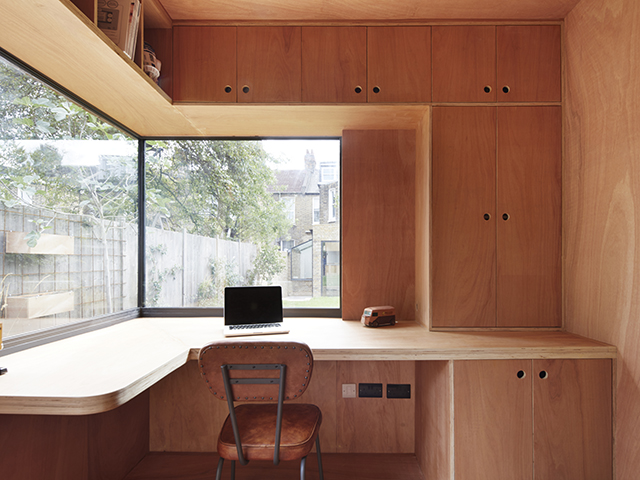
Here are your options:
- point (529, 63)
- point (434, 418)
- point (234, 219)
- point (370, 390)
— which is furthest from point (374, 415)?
point (529, 63)

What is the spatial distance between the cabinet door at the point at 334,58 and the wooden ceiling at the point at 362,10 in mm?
77

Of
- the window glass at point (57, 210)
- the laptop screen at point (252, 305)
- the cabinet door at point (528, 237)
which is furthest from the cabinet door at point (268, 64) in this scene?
the cabinet door at point (528, 237)

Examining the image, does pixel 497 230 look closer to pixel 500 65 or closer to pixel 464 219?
pixel 464 219

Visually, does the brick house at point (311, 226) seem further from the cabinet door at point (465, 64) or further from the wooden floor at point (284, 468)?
the wooden floor at point (284, 468)

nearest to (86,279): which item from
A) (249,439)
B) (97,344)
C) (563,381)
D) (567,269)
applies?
(97,344)

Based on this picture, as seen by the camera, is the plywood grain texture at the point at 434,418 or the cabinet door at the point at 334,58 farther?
the cabinet door at the point at 334,58

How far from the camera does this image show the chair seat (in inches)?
57.3

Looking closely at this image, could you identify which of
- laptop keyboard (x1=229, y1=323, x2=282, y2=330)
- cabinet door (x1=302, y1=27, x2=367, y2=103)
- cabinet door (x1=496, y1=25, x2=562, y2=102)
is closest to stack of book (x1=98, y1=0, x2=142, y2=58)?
cabinet door (x1=302, y1=27, x2=367, y2=103)

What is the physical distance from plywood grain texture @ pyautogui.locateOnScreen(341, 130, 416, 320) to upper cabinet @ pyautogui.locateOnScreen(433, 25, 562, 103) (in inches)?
17.5

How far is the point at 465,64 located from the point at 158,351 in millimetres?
2060

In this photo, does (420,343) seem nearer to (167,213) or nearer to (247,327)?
(247,327)

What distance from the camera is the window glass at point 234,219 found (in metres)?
2.51

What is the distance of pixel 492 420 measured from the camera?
1656mm

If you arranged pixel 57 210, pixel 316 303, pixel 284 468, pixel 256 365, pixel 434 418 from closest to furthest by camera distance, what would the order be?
pixel 256 365 < pixel 57 210 < pixel 434 418 < pixel 284 468 < pixel 316 303
